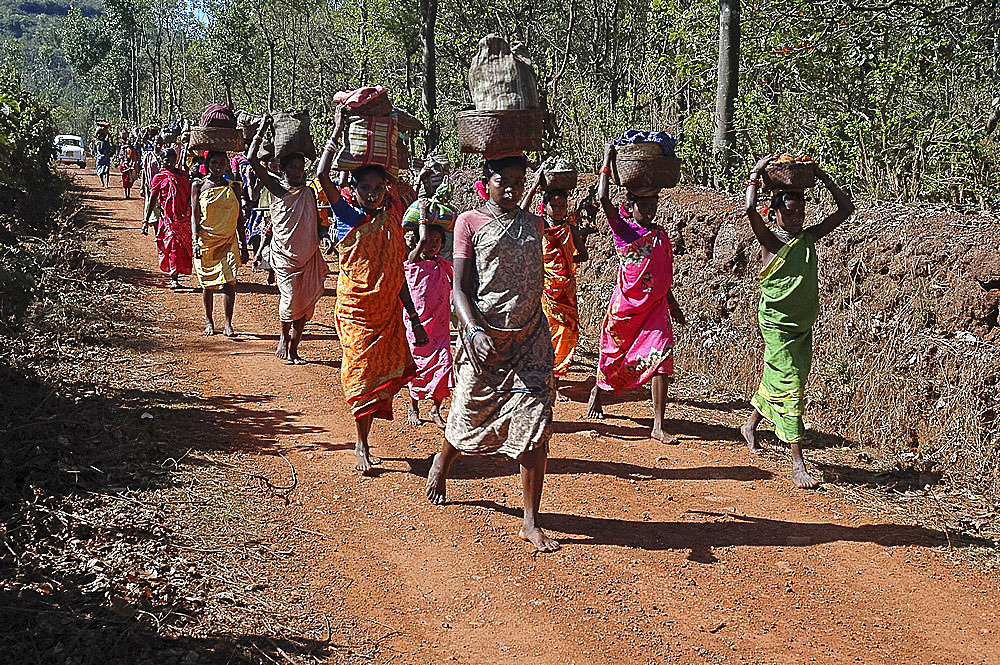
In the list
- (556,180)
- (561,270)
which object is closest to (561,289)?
(561,270)

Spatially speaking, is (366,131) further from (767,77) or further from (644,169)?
(767,77)

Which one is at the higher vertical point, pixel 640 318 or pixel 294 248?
pixel 294 248

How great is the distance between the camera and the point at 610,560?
15.9 feet

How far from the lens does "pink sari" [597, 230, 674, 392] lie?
6887 millimetres

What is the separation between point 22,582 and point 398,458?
2751 millimetres

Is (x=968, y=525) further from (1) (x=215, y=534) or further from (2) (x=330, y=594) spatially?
(1) (x=215, y=534)

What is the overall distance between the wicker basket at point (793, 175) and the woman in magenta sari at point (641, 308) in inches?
50.2

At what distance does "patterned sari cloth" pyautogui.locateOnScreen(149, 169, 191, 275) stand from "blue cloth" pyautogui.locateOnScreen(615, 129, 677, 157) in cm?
643

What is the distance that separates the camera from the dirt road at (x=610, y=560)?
410 centimetres

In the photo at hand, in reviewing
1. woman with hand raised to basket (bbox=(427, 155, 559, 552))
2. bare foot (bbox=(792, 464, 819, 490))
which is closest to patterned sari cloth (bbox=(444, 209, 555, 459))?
woman with hand raised to basket (bbox=(427, 155, 559, 552))

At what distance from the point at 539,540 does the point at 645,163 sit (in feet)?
10.4

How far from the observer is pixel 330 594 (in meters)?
4.39

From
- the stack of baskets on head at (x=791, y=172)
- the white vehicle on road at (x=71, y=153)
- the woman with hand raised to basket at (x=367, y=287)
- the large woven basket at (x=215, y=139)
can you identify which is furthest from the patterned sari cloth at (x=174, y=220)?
the white vehicle on road at (x=71, y=153)

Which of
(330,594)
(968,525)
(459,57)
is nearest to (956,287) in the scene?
(968,525)
